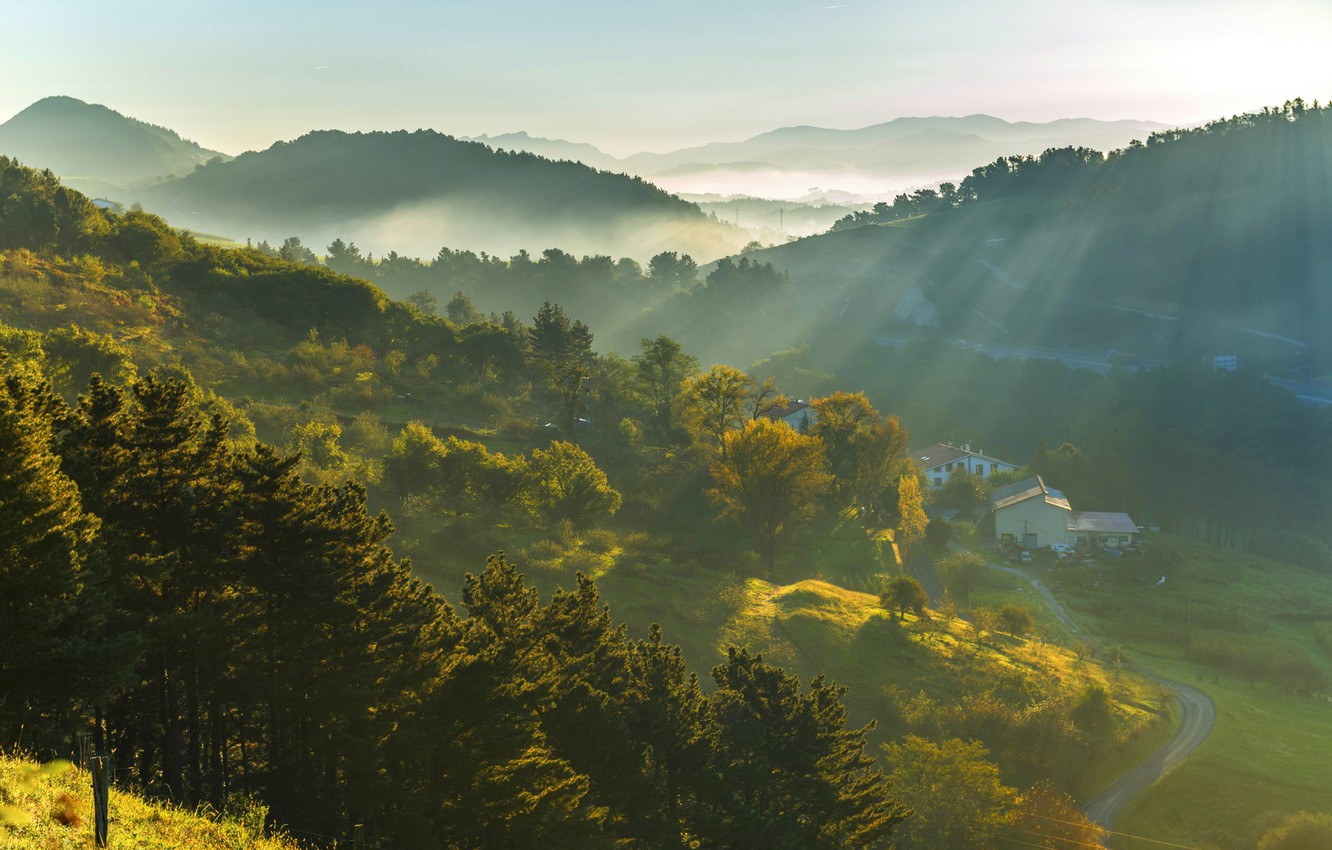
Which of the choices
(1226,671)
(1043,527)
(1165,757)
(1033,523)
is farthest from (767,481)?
(1043,527)

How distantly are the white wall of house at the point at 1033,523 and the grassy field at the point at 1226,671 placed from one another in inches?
217

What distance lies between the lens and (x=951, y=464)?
95.0 m

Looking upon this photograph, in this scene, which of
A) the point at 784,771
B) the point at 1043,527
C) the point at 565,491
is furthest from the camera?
the point at 1043,527

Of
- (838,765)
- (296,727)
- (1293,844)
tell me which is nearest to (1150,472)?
(1293,844)

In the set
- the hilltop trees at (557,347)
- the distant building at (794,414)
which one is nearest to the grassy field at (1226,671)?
the distant building at (794,414)

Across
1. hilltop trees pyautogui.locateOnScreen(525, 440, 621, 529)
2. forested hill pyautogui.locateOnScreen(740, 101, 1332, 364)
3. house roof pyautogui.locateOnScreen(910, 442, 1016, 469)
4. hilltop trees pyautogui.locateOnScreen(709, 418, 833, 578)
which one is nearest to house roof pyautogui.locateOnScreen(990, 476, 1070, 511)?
house roof pyautogui.locateOnScreen(910, 442, 1016, 469)

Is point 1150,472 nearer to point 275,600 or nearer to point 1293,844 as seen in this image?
point 1293,844

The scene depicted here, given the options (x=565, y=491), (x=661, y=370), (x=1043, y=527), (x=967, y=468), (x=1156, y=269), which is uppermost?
(x=1156, y=269)

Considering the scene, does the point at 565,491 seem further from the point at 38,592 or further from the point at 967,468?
the point at 967,468

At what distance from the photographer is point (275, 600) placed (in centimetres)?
1956

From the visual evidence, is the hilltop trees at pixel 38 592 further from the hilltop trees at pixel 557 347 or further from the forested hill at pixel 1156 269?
the forested hill at pixel 1156 269

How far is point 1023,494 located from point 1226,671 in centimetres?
2656

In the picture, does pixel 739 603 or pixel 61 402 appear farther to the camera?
pixel 739 603

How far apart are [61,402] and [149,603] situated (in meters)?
4.93
